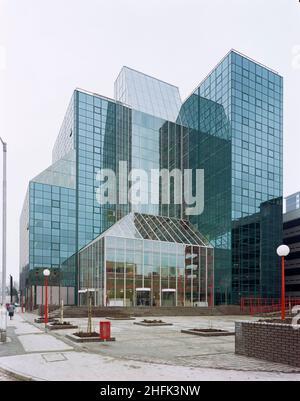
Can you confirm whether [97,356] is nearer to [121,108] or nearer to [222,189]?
[222,189]

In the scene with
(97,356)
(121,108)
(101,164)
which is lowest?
(97,356)

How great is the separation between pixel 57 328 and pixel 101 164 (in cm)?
4075

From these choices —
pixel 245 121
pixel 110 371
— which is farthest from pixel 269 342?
pixel 245 121

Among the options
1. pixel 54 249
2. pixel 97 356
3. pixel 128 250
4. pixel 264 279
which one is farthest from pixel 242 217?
pixel 97 356

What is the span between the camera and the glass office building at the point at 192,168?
55.6m

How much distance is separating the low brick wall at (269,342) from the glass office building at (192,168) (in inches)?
1451

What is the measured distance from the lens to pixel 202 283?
5403 centimetres

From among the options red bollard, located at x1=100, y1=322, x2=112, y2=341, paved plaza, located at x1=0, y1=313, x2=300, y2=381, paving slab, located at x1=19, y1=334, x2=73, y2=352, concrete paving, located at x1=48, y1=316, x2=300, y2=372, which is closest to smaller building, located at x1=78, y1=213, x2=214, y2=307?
paving slab, located at x1=19, y1=334, x2=73, y2=352

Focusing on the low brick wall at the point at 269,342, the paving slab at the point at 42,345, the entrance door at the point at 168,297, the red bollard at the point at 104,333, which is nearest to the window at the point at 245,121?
the entrance door at the point at 168,297

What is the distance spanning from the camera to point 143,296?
49688 mm

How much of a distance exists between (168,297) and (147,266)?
5021 mm

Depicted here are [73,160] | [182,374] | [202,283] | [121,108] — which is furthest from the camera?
[121,108]

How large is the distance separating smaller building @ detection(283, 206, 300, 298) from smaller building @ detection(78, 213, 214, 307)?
69.4ft

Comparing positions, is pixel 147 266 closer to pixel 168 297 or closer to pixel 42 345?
pixel 168 297
